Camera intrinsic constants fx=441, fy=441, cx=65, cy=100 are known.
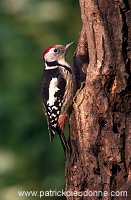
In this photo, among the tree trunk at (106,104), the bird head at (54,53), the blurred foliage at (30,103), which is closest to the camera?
the tree trunk at (106,104)

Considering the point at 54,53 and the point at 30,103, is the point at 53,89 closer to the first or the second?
the point at 54,53

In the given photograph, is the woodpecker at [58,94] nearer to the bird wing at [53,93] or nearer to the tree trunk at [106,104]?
the bird wing at [53,93]

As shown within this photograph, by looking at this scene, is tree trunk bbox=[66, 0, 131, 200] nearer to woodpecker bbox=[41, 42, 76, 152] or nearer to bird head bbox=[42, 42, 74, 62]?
woodpecker bbox=[41, 42, 76, 152]

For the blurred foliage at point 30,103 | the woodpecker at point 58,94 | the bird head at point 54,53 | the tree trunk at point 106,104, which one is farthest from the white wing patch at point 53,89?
the blurred foliage at point 30,103

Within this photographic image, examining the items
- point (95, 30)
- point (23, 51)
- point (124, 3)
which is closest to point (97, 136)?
point (95, 30)

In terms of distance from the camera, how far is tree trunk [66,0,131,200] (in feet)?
11.4

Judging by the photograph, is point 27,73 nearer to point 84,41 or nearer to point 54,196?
point 54,196

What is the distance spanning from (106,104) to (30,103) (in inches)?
121

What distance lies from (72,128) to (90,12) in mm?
1102

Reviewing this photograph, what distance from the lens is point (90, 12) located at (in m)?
3.54

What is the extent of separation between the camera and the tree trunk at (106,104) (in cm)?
346

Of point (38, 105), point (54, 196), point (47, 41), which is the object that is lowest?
point (54, 196)

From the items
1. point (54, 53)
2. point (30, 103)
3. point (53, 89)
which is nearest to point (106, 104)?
point (53, 89)

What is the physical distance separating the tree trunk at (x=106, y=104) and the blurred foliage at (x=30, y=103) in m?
2.33
